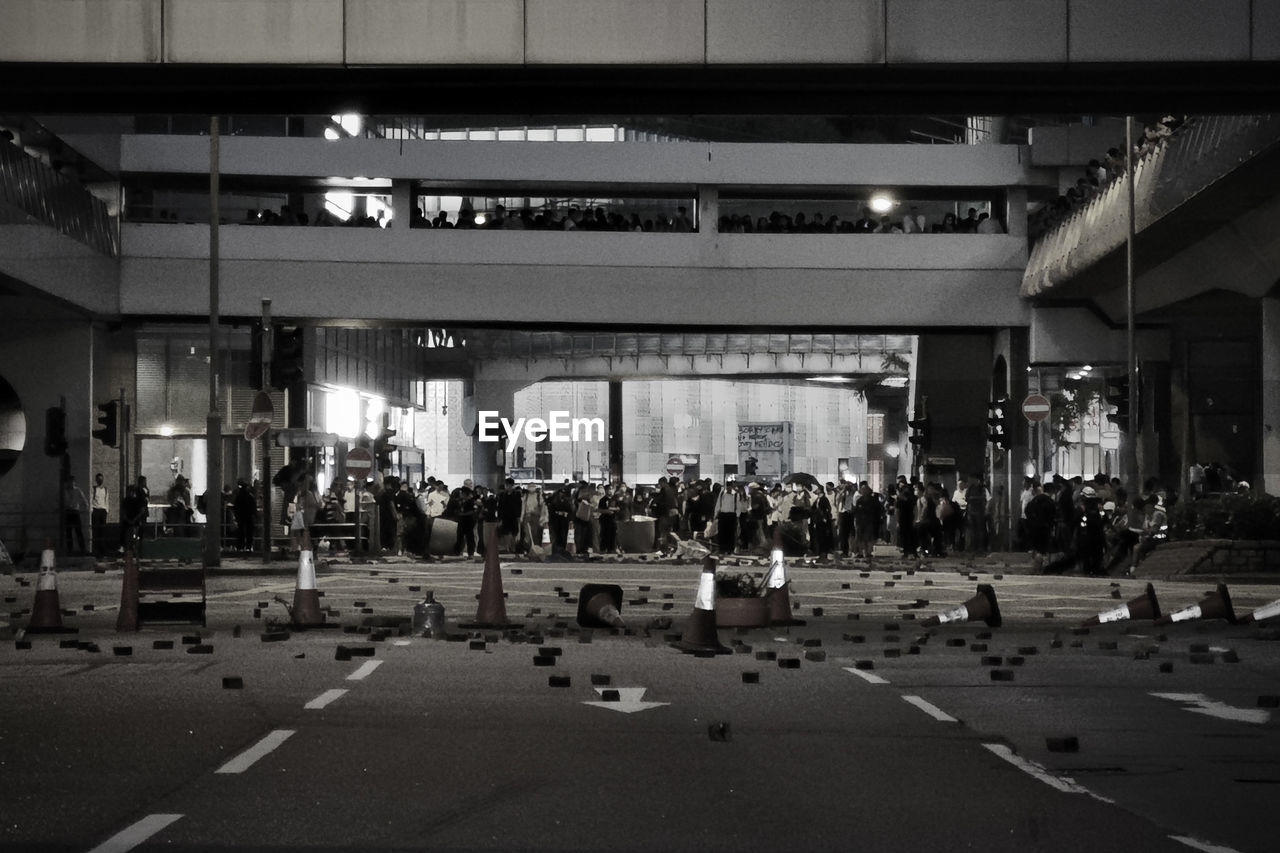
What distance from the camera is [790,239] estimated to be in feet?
177

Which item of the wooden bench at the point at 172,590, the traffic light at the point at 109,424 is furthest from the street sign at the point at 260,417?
the wooden bench at the point at 172,590

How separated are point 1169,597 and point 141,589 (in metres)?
14.0

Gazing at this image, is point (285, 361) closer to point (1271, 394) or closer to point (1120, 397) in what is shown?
point (1120, 397)

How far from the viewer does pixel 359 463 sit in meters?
41.4

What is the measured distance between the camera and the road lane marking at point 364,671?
14.7 meters

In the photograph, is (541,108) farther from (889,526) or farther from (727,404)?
(727,404)

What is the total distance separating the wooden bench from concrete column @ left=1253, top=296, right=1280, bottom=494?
2378 cm

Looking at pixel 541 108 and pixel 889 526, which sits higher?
pixel 541 108

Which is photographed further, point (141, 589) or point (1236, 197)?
point (1236, 197)

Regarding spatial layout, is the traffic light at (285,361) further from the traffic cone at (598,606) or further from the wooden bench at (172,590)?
the traffic cone at (598,606)

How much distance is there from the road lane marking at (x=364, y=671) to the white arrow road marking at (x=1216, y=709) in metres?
5.43

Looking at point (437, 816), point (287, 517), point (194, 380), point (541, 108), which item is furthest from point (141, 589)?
point (194, 380)

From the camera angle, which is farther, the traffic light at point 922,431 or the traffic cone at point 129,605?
the traffic light at point 922,431

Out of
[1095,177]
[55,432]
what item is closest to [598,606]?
[55,432]
